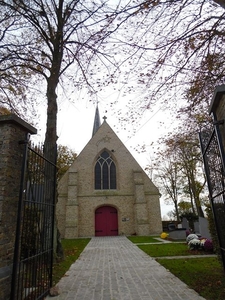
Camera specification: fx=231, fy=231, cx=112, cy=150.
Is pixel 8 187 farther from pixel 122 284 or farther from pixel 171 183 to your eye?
pixel 171 183

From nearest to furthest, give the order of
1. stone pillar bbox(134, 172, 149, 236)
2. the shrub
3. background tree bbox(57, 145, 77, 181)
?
the shrub, stone pillar bbox(134, 172, 149, 236), background tree bbox(57, 145, 77, 181)

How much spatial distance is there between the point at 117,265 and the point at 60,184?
16411mm

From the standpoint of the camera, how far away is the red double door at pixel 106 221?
21.9m

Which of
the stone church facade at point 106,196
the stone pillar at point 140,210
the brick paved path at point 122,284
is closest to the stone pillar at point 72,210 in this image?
the stone church facade at point 106,196

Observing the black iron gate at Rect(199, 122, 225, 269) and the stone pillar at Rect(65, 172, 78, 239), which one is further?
the stone pillar at Rect(65, 172, 78, 239)

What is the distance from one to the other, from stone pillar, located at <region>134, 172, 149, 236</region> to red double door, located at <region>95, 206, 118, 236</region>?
2.30m

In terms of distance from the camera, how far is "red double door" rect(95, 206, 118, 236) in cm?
2195

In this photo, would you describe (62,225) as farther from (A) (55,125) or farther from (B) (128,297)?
(B) (128,297)

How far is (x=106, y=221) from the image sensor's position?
22.2 meters

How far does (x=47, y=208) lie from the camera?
4.71 metres

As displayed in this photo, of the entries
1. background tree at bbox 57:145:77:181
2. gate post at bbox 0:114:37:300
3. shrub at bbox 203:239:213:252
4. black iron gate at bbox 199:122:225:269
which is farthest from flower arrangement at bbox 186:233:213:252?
background tree at bbox 57:145:77:181

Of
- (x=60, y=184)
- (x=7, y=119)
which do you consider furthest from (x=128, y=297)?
(x=60, y=184)

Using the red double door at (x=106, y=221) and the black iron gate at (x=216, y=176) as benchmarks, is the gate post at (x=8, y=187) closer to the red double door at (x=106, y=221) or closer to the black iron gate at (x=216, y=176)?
the black iron gate at (x=216, y=176)

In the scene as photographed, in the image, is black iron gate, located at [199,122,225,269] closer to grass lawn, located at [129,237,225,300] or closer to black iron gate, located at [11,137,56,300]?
grass lawn, located at [129,237,225,300]
